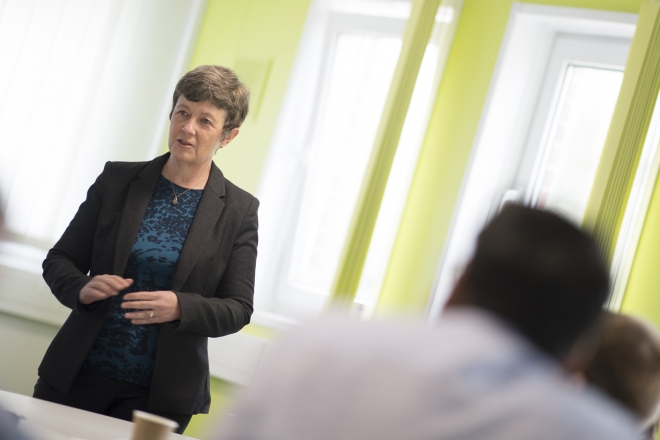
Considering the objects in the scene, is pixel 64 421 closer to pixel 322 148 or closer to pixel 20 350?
pixel 20 350

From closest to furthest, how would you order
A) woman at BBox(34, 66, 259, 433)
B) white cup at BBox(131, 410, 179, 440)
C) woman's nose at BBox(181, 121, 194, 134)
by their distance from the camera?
white cup at BBox(131, 410, 179, 440), woman at BBox(34, 66, 259, 433), woman's nose at BBox(181, 121, 194, 134)

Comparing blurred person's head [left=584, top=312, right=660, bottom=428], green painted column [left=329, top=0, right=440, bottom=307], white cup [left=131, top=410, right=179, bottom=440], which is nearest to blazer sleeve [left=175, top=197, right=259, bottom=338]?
white cup [left=131, top=410, right=179, bottom=440]

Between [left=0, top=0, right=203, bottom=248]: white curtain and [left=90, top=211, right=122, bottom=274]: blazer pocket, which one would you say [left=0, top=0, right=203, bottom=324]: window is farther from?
[left=90, top=211, right=122, bottom=274]: blazer pocket

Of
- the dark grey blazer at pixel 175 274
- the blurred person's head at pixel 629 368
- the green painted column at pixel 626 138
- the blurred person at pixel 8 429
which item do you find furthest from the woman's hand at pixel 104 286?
the green painted column at pixel 626 138

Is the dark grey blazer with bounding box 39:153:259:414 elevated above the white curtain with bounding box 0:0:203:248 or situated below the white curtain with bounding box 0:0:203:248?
below

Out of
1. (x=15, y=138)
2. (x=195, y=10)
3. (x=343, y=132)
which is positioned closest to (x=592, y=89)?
(x=343, y=132)

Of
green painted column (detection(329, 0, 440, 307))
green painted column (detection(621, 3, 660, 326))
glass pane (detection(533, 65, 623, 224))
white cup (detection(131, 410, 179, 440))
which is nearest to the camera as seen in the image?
white cup (detection(131, 410, 179, 440))

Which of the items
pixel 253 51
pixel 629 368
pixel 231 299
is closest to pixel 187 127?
pixel 231 299

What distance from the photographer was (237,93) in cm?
237

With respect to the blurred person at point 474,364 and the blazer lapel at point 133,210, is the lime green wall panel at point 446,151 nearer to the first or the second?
the blazer lapel at point 133,210

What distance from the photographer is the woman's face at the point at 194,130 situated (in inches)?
89.2

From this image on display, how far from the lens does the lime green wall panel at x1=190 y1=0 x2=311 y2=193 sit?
4012 mm

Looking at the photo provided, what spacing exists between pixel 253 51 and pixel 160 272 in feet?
7.35

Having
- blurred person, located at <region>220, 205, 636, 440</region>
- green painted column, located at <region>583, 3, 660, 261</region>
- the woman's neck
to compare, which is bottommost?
blurred person, located at <region>220, 205, 636, 440</region>
